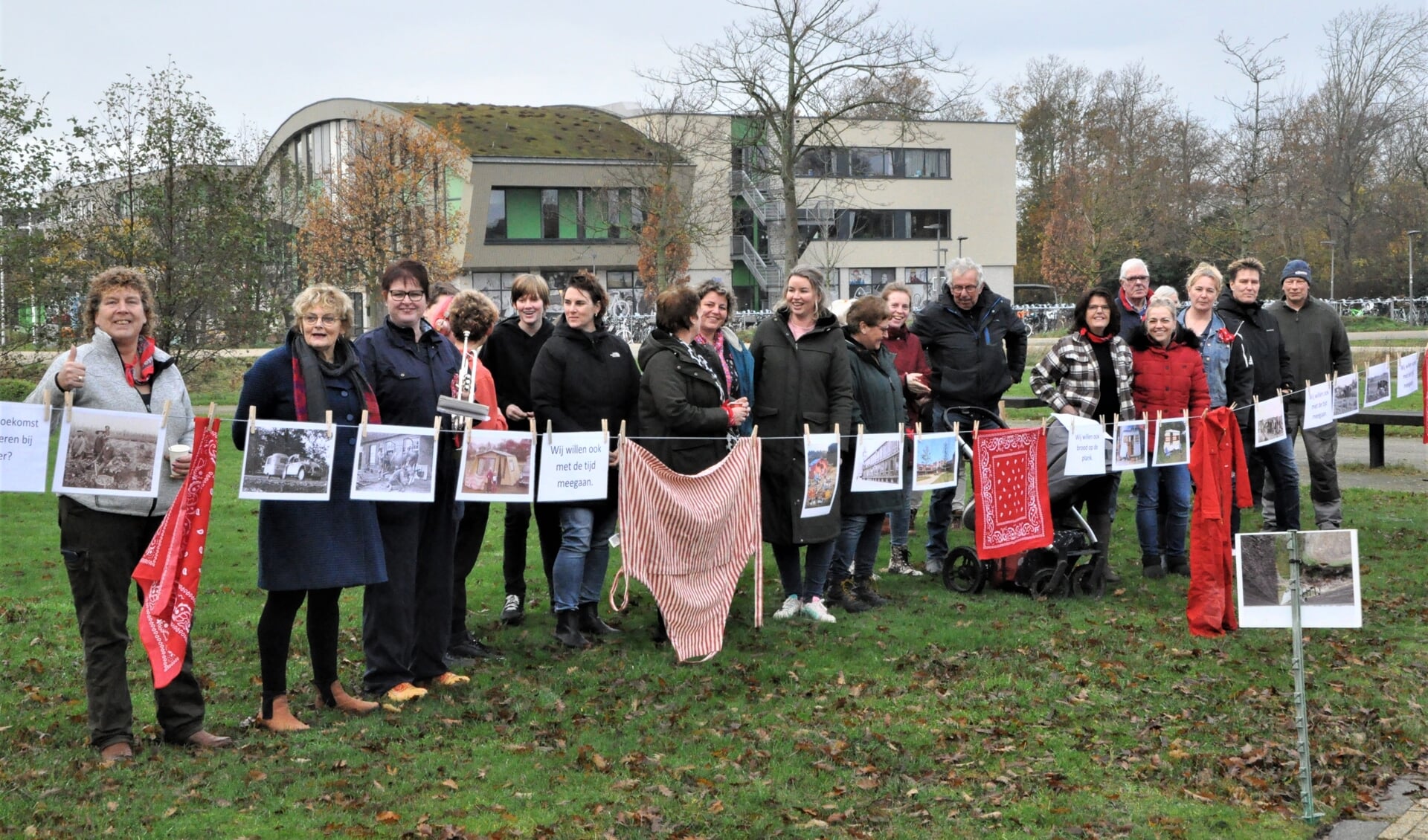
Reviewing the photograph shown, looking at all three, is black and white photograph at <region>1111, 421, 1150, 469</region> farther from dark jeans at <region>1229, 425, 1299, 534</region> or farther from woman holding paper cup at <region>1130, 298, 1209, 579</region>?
dark jeans at <region>1229, 425, 1299, 534</region>

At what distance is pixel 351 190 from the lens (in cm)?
4319

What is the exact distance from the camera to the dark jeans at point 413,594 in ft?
22.2

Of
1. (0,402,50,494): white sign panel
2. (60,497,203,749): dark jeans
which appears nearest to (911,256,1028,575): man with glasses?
(60,497,203,749): dark jeans

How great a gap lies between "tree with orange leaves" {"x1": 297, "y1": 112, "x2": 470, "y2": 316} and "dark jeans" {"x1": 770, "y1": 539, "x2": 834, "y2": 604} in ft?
109

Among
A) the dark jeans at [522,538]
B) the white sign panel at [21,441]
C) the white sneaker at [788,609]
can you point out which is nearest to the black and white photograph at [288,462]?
the white sign panel at [21,441]

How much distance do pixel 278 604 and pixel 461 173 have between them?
47.9 meters

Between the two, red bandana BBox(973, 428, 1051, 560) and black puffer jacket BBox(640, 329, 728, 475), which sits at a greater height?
black puffer jacket BBox(640, 329, 728, 475)

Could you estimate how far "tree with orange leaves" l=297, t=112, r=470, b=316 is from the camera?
138ft

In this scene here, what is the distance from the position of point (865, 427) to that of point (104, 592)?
5.03 meters

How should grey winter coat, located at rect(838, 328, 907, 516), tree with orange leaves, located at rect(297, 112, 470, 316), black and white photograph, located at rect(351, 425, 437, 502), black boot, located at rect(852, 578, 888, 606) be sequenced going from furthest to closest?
tree with orange leaves, located at rect(297, 112, 470, 316) < grey winter coat, located at rect(838, 328, 907, 516) < black boot, located at rect(852, 578, 888, 606) < black and white photograph, located at rect(351, 425, 437, 502)

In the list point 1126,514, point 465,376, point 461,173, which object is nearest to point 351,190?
point 461,173

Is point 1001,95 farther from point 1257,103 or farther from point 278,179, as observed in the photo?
point 278,179

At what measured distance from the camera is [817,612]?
8.48m

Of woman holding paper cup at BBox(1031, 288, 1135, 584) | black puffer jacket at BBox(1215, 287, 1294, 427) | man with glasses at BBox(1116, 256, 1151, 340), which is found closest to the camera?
woman holding paper cup at BBox(1031, 288, 1135, 584)
